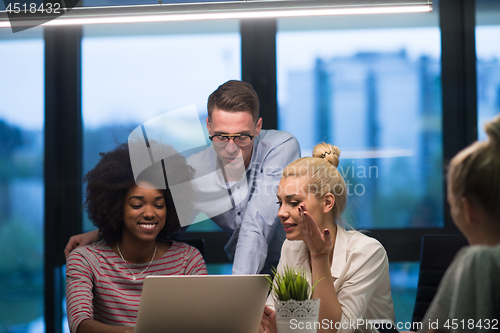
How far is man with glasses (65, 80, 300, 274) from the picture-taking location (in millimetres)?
2041

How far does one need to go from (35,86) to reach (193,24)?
1.07m

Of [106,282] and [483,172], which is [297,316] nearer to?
[483,172]

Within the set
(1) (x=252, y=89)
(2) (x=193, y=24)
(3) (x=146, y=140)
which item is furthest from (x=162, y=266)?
(2) (x=193, y=24)

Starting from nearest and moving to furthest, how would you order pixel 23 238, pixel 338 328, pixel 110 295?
pixel 338 328 → pixel 110 295 → pixel 23 238

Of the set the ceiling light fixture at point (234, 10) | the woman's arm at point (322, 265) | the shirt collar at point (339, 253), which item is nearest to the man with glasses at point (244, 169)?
the ceiling light fixture at point (234, 10)

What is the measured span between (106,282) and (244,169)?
3.06 feet

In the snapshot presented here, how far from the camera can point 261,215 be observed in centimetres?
201

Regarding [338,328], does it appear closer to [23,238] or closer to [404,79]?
[404,79]

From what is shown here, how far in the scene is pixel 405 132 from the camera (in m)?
2.54

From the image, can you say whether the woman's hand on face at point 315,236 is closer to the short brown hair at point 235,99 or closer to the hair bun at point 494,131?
the hair bun at point 494,131

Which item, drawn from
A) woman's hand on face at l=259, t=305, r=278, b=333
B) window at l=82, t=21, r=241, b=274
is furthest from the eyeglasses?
woman's hand on face at l=259, t=305, r=278, b=333

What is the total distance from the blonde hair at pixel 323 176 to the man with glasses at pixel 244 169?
51 cm

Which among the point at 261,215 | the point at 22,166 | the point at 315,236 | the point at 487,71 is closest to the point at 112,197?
the point at 261,215

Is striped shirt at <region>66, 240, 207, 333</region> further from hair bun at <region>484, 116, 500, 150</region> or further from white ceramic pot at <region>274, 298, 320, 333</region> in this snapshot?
hair bun at <region>484, 116, 500, 150</region>
